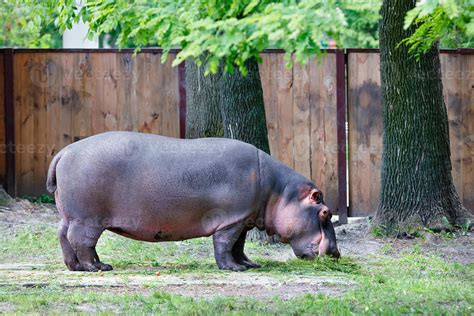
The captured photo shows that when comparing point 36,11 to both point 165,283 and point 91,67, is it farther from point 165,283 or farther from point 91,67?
point 165,283

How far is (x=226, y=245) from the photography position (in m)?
8.74

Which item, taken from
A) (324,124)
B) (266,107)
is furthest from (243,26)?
(324,124)

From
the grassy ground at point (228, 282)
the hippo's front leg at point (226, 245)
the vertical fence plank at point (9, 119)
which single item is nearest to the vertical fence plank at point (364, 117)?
the grassy ground at point (228, 282)

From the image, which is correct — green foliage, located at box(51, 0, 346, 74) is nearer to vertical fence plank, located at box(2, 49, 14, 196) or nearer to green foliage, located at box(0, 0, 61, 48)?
vertical fence plank, located at box(2, 49, 14, 196)

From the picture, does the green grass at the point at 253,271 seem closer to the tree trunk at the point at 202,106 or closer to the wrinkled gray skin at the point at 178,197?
the wrinkled gray skin at the point at 178,197

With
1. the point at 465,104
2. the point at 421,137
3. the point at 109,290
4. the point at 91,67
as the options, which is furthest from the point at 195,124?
the point at 109,290

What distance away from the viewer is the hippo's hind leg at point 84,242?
8.56m

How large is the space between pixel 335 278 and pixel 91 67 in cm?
625

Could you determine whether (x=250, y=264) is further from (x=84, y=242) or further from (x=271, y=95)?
(x=271, y=95)

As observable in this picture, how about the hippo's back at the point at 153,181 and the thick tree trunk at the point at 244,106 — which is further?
the thick tree trunk at the point at 244,106

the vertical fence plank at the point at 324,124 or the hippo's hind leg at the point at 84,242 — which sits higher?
the vertical fence plank at the point at 324,124

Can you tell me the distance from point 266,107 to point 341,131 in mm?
1147

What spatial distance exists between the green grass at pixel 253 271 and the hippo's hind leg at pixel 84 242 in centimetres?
29

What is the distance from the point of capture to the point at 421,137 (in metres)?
10.9
